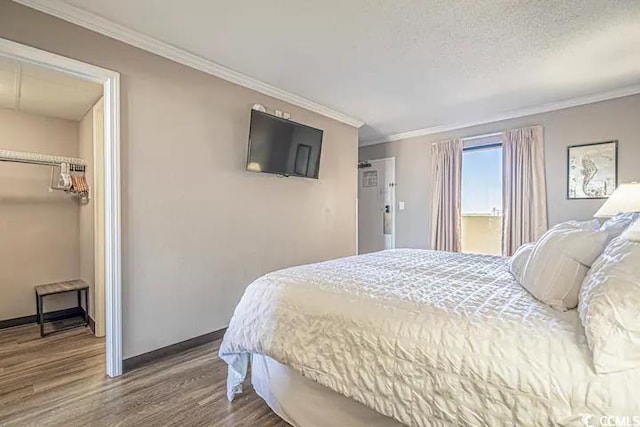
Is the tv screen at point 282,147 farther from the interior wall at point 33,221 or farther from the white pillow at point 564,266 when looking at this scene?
the white pillow at point 564,266

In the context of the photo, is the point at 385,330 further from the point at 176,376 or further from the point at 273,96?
the point at 273,96

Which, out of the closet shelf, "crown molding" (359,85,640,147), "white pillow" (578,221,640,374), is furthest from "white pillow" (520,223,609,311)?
the closet shelf

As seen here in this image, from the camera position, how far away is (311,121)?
3.98 m

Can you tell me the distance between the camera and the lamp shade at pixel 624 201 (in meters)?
2.69

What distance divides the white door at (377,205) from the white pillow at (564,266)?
12.7 feet

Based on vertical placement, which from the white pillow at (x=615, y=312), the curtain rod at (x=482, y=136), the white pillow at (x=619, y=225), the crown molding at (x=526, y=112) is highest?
the crown molding at (x=526, y=112)

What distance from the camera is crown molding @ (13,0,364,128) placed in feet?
6.72

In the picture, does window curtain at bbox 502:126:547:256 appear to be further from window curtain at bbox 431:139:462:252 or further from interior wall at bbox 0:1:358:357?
interior wall at bbox 0:1:358:357

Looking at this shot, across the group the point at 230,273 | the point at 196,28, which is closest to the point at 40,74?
the point at 196,28

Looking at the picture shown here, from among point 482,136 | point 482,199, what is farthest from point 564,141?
point 482,199

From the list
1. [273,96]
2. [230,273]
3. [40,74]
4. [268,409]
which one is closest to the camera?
[268,409]

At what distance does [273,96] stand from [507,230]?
3189 mm

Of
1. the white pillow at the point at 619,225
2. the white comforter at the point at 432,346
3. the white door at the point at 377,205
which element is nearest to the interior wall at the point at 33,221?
the white comforter at the point at 432,346

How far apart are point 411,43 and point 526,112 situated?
2.40 m
